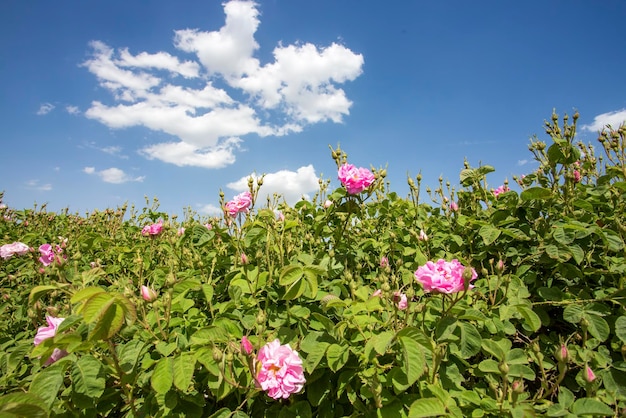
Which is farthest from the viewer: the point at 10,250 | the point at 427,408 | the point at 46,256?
the point at 10,250

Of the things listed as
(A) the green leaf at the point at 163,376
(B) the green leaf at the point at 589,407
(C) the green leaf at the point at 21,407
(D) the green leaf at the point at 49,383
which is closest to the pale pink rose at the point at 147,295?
(A) the green leaf at the point at 163,376

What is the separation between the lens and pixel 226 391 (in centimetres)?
138

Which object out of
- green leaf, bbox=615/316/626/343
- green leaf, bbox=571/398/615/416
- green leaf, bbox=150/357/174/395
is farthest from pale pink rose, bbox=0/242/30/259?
green leaf, bbox=615/316/626/343

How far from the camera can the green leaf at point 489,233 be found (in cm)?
199

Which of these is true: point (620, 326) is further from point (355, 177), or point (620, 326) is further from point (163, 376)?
point (163, 376)

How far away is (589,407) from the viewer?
1295mm

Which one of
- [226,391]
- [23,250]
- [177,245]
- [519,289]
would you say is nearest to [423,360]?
[226,391]

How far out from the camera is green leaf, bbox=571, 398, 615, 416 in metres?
1.26

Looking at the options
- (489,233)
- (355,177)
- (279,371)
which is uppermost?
(355,177)

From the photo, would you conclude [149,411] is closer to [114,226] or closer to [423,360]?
[423,360]

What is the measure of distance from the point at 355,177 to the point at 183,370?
1.21 metres

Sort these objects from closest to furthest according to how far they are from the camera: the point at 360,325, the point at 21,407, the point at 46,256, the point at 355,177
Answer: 1. the point at 21,407
2. the point at 360,325
3. the point at 355,177
4. the point at 46,256

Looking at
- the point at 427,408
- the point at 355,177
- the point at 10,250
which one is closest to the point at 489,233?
the point at 355,177

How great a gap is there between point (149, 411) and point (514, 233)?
6.30ft
